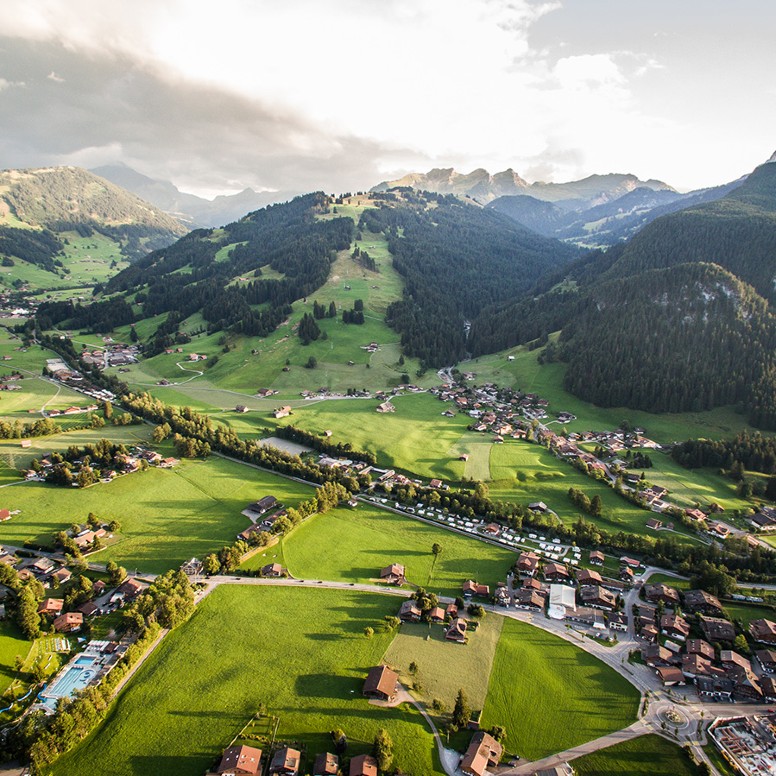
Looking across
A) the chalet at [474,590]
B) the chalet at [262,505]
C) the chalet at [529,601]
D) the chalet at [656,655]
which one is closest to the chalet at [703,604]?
the chalet at [656,655]

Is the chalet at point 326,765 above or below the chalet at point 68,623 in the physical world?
below

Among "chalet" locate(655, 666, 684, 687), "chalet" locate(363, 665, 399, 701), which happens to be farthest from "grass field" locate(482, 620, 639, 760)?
"chalet" locate(363, 665, 399, 701)

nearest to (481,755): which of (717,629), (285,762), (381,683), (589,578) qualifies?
(381,683)

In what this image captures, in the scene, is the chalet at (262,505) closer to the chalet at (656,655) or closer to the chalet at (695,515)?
the chalet at (656,655)

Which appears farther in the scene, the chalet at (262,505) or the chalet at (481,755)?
the chalet at (262,505)

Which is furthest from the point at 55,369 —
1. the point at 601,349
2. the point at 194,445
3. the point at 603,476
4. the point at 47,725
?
the point at 601,349

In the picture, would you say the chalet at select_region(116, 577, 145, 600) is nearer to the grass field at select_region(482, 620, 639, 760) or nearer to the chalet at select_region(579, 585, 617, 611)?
the grass field at select_region(482, 620, 639, 760)

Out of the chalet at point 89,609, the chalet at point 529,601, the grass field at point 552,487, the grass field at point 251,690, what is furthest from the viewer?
the grass field at point 552,487
